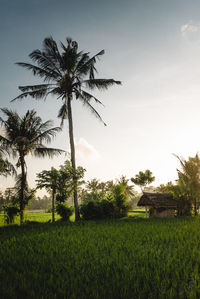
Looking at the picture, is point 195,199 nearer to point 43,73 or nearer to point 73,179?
point 73,179

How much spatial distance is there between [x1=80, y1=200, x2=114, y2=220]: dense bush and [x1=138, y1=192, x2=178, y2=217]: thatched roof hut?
449 centimetres

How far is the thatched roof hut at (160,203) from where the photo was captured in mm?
16703

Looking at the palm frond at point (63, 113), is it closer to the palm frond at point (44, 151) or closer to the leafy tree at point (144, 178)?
the palm frond at point (44, 151)

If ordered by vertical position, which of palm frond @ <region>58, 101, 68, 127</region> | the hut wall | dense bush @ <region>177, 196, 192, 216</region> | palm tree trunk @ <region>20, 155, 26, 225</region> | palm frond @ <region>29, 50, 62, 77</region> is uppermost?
palm frond @ <region>29, 50, 62, 77</region>

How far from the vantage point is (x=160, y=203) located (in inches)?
658

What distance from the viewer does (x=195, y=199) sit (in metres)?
15.4

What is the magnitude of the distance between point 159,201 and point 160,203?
0.88ft

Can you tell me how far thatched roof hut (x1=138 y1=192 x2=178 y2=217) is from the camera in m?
16.7

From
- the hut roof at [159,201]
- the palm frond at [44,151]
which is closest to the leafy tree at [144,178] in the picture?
Answer: the hut roof at [159,201]

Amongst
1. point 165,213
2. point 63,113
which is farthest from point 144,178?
point 63,113

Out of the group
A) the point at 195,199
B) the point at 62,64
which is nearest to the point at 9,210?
the point at 62,64

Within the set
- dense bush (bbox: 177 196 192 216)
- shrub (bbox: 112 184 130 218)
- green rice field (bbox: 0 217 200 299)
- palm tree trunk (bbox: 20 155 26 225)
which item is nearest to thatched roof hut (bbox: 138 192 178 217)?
dense bush (bbox: 177 196 192 216)

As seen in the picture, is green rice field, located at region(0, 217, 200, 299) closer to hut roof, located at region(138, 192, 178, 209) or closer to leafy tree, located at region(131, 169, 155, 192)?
hut roof, located at region(138, 192, 178, 209)

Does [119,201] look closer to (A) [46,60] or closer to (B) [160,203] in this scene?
(B) [160,203]
